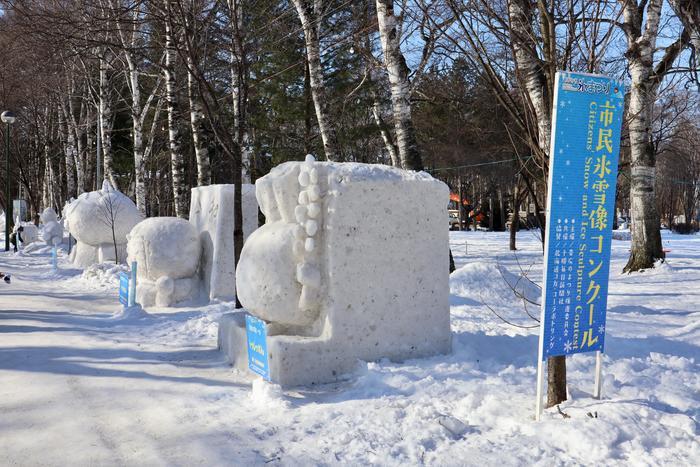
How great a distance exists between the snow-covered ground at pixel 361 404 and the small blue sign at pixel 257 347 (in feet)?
0.63

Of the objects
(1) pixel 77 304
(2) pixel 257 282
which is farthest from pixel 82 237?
(2) pixel 257 282

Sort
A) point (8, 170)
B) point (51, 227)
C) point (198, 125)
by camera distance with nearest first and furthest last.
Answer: point (198, 125) < point (51, 227) < point (8, 170)

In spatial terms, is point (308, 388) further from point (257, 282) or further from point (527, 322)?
point (527, 322)

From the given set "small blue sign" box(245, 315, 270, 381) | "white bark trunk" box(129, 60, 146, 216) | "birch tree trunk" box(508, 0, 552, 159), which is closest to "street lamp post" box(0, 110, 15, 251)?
"white bark trunk" box(129, 60, 146, 216)

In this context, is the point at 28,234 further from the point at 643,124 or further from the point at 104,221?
the point at 643,124

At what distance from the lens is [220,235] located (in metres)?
9.02

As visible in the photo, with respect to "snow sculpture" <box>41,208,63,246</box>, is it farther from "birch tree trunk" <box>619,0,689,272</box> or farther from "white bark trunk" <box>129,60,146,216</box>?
"birch tree trunk" <box>619,0,689,272</box>

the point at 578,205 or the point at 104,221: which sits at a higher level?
the point at 578,205

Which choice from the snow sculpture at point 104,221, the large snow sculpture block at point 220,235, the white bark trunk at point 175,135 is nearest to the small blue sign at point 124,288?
the large snow sculpture block at point 220,235

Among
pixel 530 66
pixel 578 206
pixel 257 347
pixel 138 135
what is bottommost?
pixel 257 347

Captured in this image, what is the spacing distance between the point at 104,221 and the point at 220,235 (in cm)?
616

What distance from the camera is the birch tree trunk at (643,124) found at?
957cm

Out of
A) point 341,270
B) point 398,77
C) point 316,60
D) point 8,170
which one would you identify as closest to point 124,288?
point 341,270

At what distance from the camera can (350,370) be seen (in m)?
4.99
